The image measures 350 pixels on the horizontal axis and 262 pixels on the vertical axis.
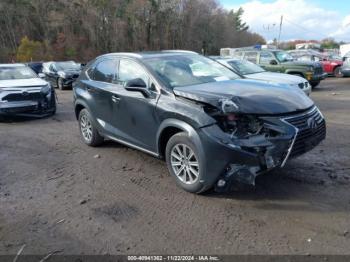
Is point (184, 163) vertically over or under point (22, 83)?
under

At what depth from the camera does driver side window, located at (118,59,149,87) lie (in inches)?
202

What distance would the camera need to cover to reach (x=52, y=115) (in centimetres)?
1080

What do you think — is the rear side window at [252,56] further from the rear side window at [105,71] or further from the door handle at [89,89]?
the door handle at [89,89]

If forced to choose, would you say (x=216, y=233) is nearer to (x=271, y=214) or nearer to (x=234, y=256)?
(x=234, y=256)

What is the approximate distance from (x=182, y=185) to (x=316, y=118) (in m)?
1.95

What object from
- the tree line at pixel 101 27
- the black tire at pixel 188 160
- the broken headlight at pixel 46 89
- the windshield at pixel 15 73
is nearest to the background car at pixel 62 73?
the windshield at pixel 15 73

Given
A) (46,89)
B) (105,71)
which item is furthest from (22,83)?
(105,71)

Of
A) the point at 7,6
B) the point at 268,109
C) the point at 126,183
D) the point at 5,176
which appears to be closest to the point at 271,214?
the point at 268,109

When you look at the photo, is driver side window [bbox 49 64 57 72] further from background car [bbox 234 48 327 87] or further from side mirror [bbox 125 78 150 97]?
side mirror [bbox 125 78 150 97]

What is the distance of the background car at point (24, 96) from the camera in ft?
31.9

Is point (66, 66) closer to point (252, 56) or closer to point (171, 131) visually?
point (252, 56)

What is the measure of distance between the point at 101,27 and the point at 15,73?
49.0 meters

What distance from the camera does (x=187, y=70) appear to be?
17.4 ft

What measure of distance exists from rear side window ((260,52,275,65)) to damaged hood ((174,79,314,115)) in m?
11.1
